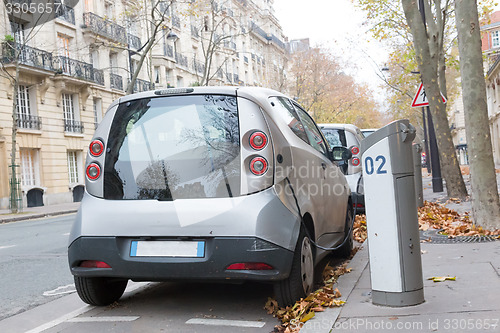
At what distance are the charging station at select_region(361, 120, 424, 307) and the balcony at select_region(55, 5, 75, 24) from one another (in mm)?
29630

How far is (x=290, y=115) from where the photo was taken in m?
4.92

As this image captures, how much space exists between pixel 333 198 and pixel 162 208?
7.02ft

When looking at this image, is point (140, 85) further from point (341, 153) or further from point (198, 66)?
point (341, 153)

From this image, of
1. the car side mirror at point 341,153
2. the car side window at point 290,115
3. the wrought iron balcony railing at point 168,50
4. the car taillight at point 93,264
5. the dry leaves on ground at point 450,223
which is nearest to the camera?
the car taillight at point 93,264

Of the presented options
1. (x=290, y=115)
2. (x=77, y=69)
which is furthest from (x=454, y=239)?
(x=77, y=69)

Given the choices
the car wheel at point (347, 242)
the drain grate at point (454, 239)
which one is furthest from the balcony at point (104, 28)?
the drain grate at point (454, 239)

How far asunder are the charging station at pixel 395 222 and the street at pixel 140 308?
2.85 feet

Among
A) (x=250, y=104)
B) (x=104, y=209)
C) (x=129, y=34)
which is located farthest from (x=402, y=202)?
(x=129, y=34)

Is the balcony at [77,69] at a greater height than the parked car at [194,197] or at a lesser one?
greater

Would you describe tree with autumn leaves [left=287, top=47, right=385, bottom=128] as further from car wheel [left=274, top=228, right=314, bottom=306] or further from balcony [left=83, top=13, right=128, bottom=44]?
car wheel [left=274, top=228, right=314, bottom=306]

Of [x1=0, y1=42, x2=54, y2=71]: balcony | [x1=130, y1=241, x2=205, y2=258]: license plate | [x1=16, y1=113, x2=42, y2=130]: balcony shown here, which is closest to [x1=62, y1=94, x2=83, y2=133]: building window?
[x1=16, y1=113, x2=42, y2=130]: balcony

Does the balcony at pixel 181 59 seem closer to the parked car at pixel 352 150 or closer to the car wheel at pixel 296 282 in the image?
the parked car at pixel 352 150

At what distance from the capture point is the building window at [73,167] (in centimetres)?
3138

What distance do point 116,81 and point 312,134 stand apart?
106ft
